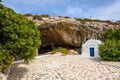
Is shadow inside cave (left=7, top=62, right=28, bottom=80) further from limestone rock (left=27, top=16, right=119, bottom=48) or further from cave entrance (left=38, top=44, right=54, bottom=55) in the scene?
cave entrance (left=38, top=44, right=54, bottom=55)

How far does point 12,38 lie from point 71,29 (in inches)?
631

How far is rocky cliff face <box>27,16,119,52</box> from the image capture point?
88.2 ft

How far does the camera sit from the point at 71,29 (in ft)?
89.4

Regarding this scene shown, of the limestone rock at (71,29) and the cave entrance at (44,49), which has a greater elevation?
the limestone rock at (71,29)

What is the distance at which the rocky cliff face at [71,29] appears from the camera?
26.9m

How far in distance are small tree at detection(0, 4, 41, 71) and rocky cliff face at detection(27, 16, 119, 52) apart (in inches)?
544

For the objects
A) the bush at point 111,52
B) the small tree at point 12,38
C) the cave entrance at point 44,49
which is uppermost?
the small tree at point 12,38

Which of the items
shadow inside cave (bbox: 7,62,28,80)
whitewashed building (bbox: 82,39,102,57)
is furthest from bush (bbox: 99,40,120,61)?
shadow inside cave (bbox: 7,62,28,80)

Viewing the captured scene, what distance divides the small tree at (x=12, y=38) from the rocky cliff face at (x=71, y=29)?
45.4 feet

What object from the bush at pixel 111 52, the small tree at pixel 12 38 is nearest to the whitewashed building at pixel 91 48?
the bush at pixel 111 52

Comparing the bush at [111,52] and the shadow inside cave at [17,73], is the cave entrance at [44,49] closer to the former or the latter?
the bush at [111,52]

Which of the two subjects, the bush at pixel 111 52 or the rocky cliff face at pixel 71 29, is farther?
the rocky cliff face at pixel 71 29

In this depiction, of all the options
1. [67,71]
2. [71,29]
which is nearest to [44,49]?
[71,29]

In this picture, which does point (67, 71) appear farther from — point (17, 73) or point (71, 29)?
point (71, 29)
